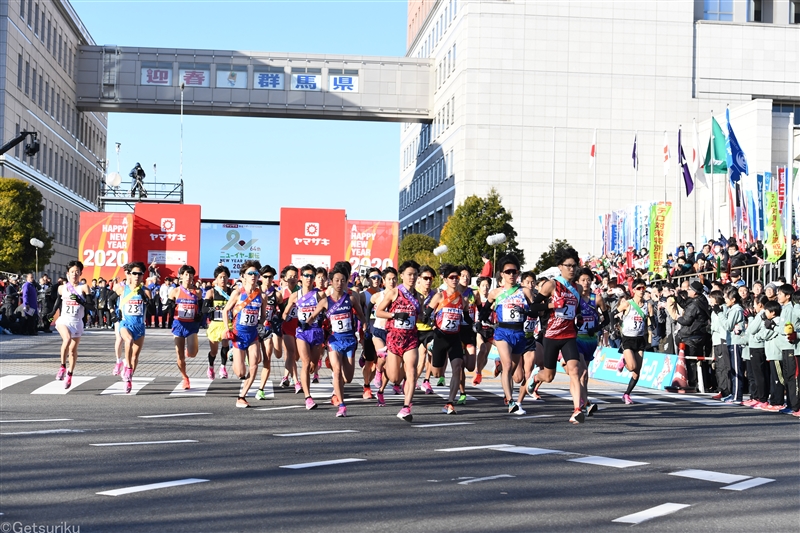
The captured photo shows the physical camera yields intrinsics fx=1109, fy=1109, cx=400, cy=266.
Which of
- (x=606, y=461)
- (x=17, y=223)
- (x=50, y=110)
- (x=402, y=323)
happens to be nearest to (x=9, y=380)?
(x=402, y=323)

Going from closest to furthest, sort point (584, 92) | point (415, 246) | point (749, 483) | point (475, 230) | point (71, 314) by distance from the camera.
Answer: point (749, 483) < point (71, 314) < point (475, 230) < point (584, 92) < point (415, 246)

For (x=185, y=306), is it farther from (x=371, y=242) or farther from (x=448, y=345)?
(x=371, y=242)

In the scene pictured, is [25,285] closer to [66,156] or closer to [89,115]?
[66,156]

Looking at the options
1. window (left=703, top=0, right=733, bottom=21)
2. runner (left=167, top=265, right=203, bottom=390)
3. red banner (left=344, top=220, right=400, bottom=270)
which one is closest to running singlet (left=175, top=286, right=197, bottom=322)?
runner (left=167, top=265, right=203, bottom=390)

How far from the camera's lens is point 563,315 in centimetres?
1438

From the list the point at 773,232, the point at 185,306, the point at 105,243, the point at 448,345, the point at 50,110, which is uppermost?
the point at 50,110

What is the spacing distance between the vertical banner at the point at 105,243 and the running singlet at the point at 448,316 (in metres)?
17.0

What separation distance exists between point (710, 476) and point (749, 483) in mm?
410

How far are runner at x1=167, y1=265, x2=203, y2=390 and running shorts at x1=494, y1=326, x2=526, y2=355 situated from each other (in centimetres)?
535

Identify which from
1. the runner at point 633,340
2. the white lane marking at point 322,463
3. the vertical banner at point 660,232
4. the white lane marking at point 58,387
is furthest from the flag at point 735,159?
the white lane marking at point 322,463

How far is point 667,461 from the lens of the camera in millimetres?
10617

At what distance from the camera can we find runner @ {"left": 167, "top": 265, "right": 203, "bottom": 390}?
17.9 meters

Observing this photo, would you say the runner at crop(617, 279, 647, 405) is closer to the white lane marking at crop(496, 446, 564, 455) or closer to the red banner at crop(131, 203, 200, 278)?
the white lane marking at crop(496, 446, 564, 455)

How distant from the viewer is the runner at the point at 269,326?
16.1 m
